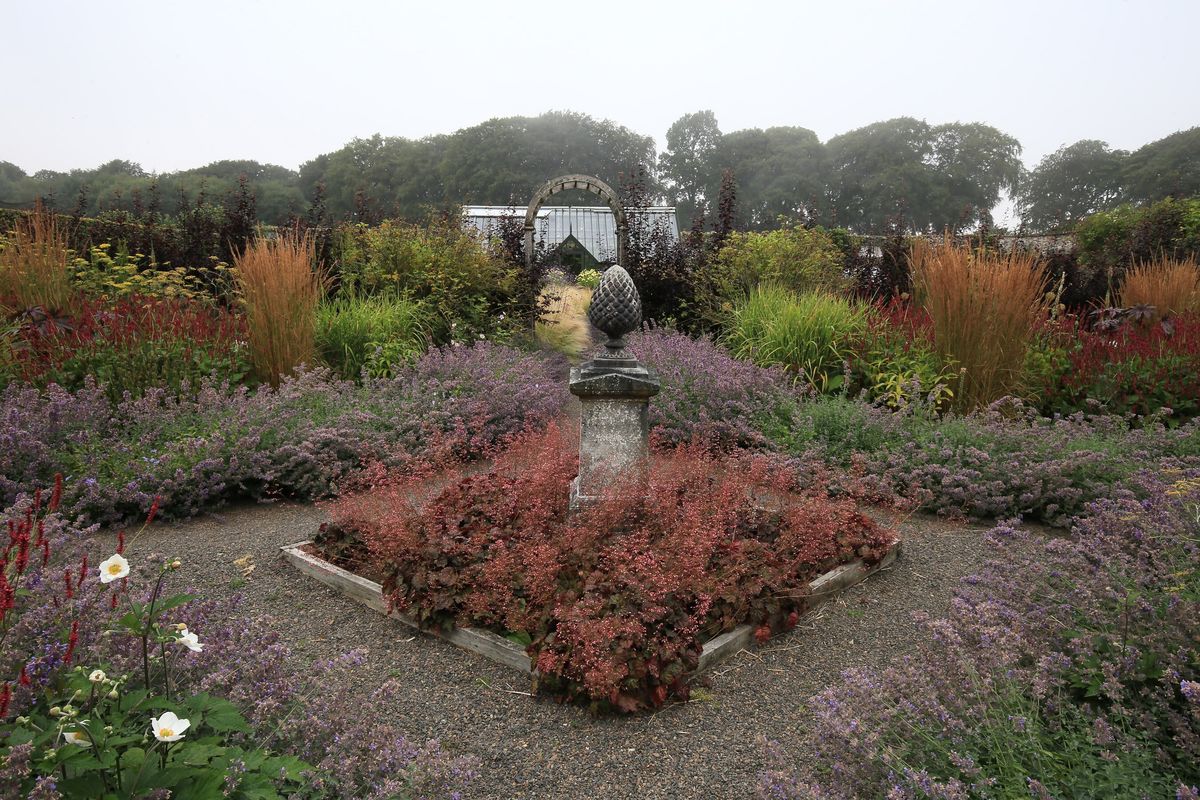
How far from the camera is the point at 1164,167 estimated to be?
127 ft

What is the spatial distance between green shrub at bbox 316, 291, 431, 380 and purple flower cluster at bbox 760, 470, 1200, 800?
19.3 ft

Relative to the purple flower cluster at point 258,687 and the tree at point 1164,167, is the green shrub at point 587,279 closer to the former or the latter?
the purple flower cluster at point 258,687

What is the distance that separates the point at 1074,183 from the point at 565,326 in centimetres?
A: 4678

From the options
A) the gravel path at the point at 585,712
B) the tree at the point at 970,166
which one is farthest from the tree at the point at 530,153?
the gravel path at the point at 585,712

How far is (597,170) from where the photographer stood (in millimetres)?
51812

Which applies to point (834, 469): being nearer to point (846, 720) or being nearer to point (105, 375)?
point (846, 720)

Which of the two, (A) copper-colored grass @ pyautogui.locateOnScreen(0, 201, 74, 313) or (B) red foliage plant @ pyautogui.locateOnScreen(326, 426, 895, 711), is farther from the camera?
(A) copper-colored grass @ pyautogui.locateOnScreen(0, 201, 74, 313)

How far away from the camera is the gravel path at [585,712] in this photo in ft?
7.36

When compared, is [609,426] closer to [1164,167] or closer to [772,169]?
[1164,167]

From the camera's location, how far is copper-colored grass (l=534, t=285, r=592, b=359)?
457 inches

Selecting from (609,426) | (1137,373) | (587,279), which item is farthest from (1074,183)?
(609,426)

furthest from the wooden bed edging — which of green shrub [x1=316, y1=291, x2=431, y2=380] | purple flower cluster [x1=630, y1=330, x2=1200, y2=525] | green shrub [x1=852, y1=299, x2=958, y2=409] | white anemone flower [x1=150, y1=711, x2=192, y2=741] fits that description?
green shrub [x1=316, y1=291, x2=431, y2=380]

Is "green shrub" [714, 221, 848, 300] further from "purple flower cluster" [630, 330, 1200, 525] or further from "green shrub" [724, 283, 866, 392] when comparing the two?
"purple flower cluster" [630, 330, 1200, 525]

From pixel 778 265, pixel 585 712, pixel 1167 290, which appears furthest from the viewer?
pixel 778 265
